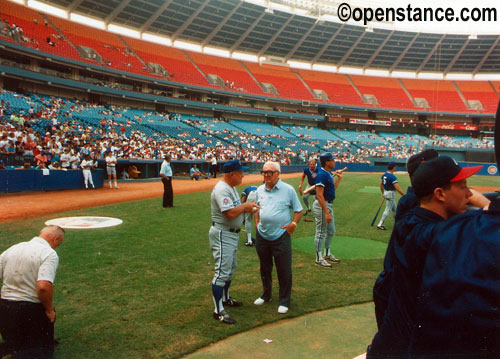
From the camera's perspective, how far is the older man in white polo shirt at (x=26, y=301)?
3488 millimetres


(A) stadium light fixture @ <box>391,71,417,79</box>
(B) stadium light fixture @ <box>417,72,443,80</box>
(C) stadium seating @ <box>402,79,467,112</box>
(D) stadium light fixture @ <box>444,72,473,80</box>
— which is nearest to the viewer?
(C) stadium seating @ <box>402,79,467,112</box>

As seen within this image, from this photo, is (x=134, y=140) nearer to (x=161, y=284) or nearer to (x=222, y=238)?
(x=161, y=284)

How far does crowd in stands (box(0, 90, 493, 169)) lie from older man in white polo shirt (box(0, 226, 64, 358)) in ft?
52.0

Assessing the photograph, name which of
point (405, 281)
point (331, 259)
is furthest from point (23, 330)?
point (331, 259)

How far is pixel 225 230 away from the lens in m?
5.03

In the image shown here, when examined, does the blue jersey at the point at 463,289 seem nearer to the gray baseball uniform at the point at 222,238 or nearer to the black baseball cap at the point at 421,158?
the black baseball cap at the point at 421,158

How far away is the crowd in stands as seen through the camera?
63.9ft

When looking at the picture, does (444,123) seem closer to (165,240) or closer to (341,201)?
(341,201)

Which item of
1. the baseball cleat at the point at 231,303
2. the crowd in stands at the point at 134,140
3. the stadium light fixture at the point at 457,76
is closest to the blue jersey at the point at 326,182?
the baseball cleat at the point at 231,303

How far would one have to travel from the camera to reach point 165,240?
911 centimetres

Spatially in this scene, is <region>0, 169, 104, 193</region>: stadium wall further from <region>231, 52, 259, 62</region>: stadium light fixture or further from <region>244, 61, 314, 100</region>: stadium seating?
<region>231, 52, 259, 62</region>: stadium light fixture

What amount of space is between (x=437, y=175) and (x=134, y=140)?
1157 inches

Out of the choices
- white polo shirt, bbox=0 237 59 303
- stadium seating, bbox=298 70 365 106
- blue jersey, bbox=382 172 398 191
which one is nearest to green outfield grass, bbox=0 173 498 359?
white polo shirt, bbox=0 237 59 303

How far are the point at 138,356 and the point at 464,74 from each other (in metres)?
74.0
